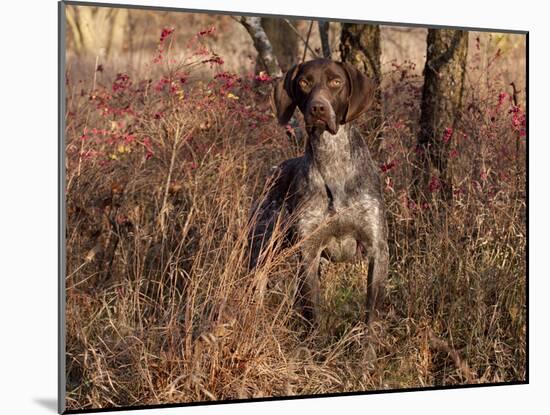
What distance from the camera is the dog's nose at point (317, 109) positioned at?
625 cm

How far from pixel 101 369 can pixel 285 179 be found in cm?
147

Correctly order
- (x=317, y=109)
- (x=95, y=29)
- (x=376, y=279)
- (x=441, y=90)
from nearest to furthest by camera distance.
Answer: (x=317, y=109)
(x=376, y=279)
(x=441, y=90)
(x=95, y=29)

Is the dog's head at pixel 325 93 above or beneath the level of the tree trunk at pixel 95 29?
beneath

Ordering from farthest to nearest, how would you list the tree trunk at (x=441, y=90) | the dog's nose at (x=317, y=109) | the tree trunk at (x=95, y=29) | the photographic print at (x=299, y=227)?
the tree trunk at (x=95, y=29) → the tree trunk at (x=441, y=90) → the dog's nose at (x=317, y=109) → the photographic print at (x=299, y=227)

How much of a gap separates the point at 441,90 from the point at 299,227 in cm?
153

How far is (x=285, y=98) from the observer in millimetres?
6473

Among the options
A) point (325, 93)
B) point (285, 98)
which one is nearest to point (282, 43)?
point (285, 98)

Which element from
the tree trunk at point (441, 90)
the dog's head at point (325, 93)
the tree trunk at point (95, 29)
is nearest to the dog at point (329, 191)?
the dog's head at point (325, 93)

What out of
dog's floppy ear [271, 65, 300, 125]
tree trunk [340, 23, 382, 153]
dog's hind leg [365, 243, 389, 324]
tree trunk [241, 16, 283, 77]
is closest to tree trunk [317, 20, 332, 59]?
tree trunk [241, 16, 283, 77]

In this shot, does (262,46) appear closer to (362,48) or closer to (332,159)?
(362,48)

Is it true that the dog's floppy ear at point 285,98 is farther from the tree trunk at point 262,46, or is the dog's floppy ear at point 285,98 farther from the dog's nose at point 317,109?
the tree trunk at point 262,46

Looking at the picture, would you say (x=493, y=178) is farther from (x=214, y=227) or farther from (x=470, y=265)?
(x=214, y=227)

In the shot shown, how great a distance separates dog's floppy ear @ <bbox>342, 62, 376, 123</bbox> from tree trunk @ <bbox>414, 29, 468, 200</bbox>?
3.02 ft

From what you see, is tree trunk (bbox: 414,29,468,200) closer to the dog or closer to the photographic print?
the photographic print
